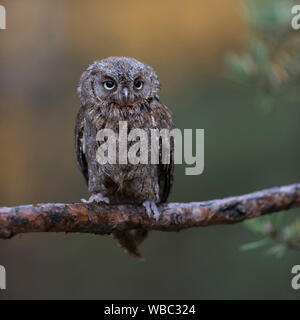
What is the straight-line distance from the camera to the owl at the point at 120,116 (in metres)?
2.31

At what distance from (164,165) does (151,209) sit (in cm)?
43

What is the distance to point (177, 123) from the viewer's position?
13.1 ft

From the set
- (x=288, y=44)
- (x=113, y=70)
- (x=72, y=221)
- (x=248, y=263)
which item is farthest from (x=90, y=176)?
(x=248, y=263)

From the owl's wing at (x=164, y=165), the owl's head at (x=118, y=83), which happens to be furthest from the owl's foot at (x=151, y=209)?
the owl's head at (x=118, y=83)

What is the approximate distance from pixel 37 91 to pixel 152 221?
10.2 ft

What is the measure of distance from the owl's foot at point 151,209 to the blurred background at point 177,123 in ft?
5.99

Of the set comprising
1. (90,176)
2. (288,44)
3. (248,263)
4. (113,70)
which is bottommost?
(248,263)

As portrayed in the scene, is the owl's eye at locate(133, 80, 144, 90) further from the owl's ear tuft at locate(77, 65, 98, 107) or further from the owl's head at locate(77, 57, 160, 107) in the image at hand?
the owl's ear tuft at locate(77, 65, 98, 107)

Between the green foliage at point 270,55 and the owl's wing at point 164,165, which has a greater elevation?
the green foliage at point 270,55

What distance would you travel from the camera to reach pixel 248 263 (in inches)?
158

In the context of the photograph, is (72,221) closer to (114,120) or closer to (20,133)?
(114,120)

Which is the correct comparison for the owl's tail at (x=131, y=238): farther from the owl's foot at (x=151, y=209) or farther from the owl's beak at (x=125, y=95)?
the owl's beak at (x=125, y=95)

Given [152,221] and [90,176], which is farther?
[90,176]

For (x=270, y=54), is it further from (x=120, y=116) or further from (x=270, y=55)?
(x=120, y=116)
